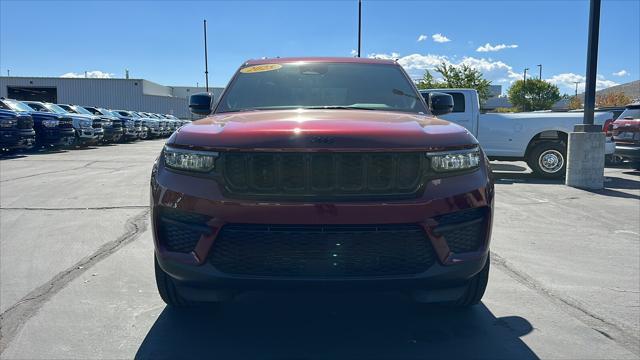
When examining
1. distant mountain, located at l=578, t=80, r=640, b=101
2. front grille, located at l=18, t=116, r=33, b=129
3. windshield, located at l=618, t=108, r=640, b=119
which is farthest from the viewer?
distant mountain, located at l=578, t=80, r=640, b=101

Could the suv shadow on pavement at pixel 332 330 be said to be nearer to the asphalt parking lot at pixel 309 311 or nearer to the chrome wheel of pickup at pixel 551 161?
the asphalt parking lot at pixel 309 311

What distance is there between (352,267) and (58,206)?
236 inches

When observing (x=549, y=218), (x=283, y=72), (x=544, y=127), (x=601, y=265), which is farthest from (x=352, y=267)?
(x=544, y=127)

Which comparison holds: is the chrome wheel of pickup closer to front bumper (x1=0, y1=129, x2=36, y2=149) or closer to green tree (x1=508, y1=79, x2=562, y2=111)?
front bumper (x1=0, y1=129, x2=36, y2=149)

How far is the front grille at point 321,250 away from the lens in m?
2.61

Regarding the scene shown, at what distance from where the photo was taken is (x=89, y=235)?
5.59m

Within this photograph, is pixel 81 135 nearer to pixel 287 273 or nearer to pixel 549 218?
pixel 549 218

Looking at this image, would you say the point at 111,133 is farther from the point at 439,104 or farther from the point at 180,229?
the point at 180,229

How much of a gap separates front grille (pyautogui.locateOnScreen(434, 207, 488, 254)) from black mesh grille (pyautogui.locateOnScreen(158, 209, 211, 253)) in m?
1.20

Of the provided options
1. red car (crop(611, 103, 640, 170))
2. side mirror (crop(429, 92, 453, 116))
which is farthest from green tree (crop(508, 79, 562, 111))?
side mirror (crop(429, 92, 453, 116))

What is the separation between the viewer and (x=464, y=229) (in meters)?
2.76

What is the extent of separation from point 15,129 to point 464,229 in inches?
601

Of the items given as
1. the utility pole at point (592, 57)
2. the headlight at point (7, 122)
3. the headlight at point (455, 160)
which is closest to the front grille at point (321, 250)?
the headlight at point (455, 160)

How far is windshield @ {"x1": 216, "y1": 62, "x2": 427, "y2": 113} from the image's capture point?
13.0 feet
